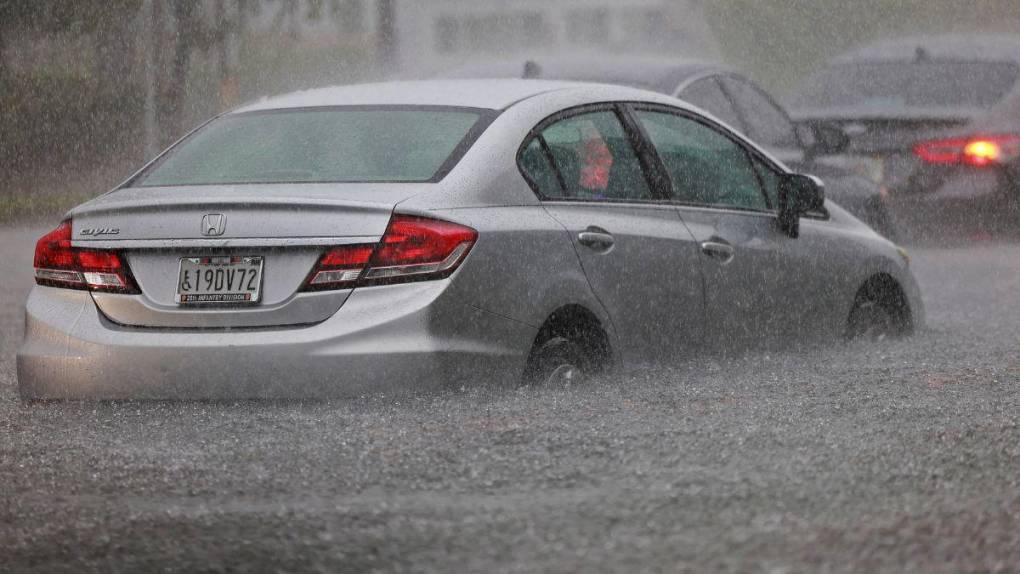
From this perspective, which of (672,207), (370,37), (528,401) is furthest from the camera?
(370,37)

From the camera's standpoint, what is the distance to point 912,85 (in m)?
12.7

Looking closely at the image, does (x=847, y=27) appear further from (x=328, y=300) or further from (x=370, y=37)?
(x=328, y=300)

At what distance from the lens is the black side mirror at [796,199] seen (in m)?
7.86

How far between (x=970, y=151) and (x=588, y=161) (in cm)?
560

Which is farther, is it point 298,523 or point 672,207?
point 672,207

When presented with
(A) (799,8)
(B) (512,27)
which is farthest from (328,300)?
(A) (799,8)

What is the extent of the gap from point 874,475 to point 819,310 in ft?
9.51

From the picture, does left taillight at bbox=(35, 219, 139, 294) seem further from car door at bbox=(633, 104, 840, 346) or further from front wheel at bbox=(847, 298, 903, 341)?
front wheel at bbox=(847, 298, 903, 341)

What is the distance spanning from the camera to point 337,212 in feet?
18.9

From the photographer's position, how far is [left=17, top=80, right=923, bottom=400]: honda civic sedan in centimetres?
575

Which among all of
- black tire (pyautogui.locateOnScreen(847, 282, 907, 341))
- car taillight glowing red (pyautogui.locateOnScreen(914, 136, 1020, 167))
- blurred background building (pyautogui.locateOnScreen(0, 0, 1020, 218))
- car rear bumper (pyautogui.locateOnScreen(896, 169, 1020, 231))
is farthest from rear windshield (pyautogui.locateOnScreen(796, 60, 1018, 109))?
black tire (pyautogui.locateOnScreen(847, 282, 907, 341))

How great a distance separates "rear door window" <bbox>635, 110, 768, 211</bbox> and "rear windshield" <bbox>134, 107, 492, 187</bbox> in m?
1.08

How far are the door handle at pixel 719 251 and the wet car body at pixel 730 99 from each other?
3.09m

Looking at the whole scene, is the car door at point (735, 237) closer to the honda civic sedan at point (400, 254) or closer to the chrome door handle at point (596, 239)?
the honda civic sedan at point (400, 254)
